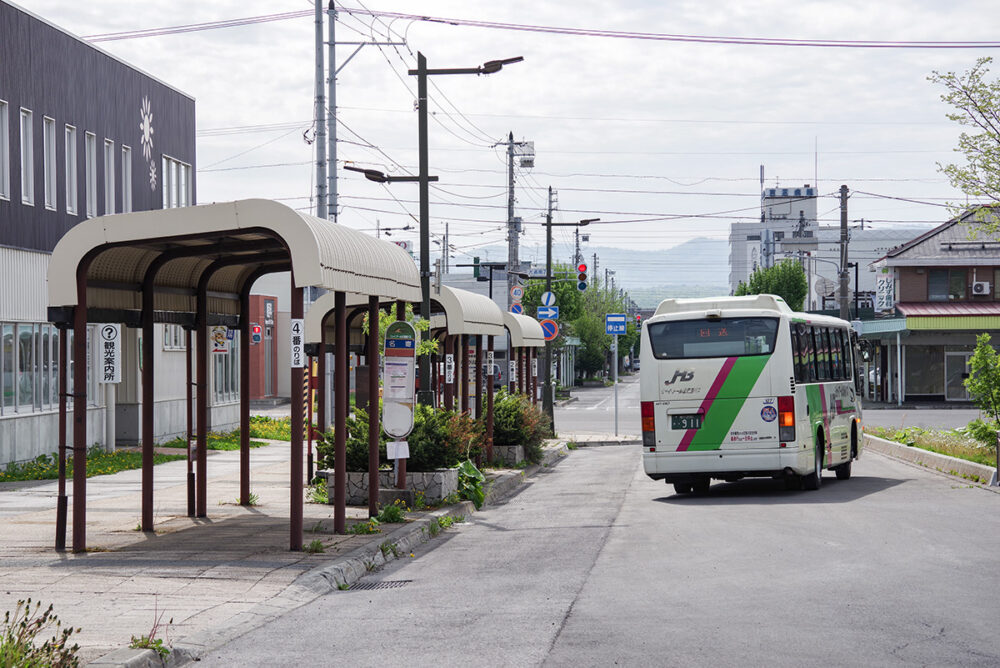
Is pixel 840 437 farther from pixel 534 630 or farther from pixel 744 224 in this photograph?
pixel 744 224

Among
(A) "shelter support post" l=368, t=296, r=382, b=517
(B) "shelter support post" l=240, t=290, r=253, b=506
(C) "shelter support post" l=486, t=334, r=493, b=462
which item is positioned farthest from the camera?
(C) "shelter support post" l=486, t=334, r=493, b=462

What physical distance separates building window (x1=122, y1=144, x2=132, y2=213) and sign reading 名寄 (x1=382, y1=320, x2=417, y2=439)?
17.0 meters

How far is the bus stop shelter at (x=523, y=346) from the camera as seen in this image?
29516 mm

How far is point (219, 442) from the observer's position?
33625mm

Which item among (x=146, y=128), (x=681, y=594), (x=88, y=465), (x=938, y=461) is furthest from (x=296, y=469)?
(x=146, y=128)

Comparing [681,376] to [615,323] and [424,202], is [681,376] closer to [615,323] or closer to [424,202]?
[424,202]

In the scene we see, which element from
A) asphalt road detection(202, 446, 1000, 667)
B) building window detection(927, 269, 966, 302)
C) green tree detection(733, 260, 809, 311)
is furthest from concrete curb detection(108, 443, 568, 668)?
green tree detection(733, 260, 809, 311)

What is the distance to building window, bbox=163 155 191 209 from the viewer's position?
113 ft

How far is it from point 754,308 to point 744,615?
1129 centimetres

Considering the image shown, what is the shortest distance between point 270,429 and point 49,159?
13.5 m

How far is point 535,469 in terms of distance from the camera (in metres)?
26.7

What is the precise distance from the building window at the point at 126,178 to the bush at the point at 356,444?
1465 cm

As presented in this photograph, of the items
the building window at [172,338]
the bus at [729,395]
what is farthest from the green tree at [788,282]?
the bus at [729,395]

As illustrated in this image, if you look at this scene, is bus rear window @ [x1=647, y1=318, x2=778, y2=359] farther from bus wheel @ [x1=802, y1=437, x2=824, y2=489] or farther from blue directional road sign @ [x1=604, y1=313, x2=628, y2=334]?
blue directional road sign @ [x1=604, y1=313, x2=628, y2=334]
